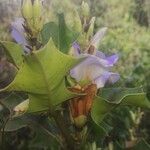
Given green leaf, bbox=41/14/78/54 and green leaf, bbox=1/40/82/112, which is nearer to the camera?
green leaf, bbox=1/40/82/112

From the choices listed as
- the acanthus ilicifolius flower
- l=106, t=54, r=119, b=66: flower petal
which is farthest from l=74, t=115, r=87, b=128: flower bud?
l=106, t=54, r=119, b=66: flower petal

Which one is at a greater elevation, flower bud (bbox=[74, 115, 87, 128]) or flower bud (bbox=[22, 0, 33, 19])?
flower bud (bbox=[22, 0, 33, 19])

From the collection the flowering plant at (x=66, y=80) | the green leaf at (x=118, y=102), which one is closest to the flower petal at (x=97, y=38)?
the flowering plant at (x=66, y=80)

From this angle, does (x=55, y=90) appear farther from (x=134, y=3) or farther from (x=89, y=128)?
(x=134, y=3)

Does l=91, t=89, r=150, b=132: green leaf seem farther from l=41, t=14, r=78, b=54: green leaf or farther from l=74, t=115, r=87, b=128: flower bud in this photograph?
l=41, t=14, r=78, b=54: green leaf

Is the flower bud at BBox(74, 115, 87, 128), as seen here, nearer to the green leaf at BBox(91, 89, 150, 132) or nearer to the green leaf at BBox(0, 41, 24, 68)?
the green leaf at BBox(91, 89, 150, 132)

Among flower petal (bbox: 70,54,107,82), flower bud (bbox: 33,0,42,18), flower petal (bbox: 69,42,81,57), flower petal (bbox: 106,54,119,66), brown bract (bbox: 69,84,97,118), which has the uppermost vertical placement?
flower bud (bbox: 33,0,42,18)
